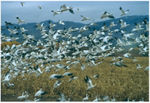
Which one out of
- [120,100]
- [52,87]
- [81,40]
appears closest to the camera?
[120,100]

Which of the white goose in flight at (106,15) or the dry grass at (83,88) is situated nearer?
the dry grass at (83,88)

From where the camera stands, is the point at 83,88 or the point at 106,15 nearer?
the point at 83,88

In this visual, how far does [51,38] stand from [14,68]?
3396 mm

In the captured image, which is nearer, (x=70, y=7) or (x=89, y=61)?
(x=70, y=7)

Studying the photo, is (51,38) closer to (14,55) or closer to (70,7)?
(14,55)

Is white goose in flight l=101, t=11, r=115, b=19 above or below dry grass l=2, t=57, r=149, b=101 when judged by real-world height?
above

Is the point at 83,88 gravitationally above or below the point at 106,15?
below

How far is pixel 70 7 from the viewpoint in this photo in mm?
13641

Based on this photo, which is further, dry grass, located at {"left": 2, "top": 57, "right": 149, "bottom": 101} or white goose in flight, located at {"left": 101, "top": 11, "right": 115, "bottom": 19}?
white goose in flight, located at {"left": 101, "top": 11, "right": 115, "bottom": 19}

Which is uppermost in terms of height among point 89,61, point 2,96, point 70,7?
point 70,7

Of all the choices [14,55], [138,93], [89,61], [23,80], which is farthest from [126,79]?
[14,55]

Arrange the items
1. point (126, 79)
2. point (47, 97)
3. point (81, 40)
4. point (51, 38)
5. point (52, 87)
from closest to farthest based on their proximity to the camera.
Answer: point (47, 97) < point (52, 87) < point (126, 79) < point (51, 38) < point (81, 40)

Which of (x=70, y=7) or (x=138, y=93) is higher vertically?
(x=70, y=7)

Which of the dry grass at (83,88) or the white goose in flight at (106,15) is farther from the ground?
the white goose in flight at (106,15)
